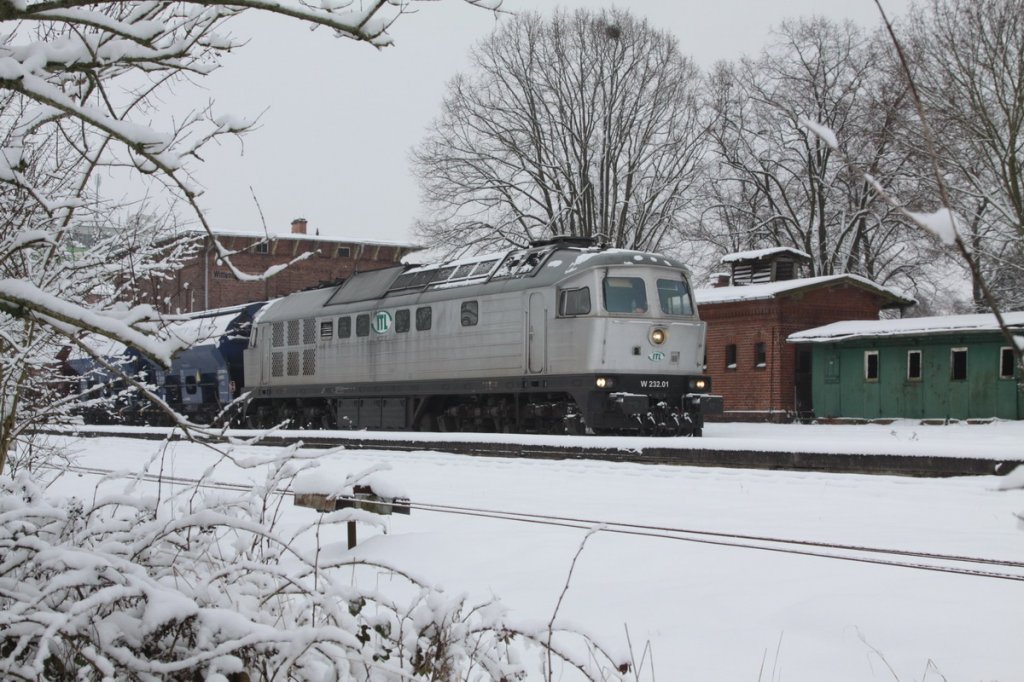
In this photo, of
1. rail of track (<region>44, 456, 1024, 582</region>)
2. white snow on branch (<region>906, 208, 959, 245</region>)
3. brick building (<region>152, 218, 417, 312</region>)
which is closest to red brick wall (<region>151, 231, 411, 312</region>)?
brick building (<region>152, 218, 417, 312</region>)

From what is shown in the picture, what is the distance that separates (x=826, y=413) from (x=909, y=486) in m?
17.9

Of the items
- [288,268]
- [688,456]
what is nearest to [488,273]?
[688,456]

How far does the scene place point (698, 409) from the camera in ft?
59.6

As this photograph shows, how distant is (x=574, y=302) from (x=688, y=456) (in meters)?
4.77

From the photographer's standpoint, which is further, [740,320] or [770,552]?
[740,320]

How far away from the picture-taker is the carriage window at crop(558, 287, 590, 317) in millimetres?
17578

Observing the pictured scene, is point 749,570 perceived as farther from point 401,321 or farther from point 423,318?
point 401,321

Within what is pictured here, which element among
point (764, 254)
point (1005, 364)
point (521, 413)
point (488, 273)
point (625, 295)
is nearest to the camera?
point (625, 295)

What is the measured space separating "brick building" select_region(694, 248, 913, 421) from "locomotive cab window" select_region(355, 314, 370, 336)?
33.9ft

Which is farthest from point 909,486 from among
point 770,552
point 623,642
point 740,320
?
point 740,320

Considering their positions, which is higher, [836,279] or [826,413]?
[836,279]

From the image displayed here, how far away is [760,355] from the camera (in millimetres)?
29188

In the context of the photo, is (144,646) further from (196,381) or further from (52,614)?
(196,381)

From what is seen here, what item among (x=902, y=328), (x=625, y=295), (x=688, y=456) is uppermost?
(x=625, y=295)
